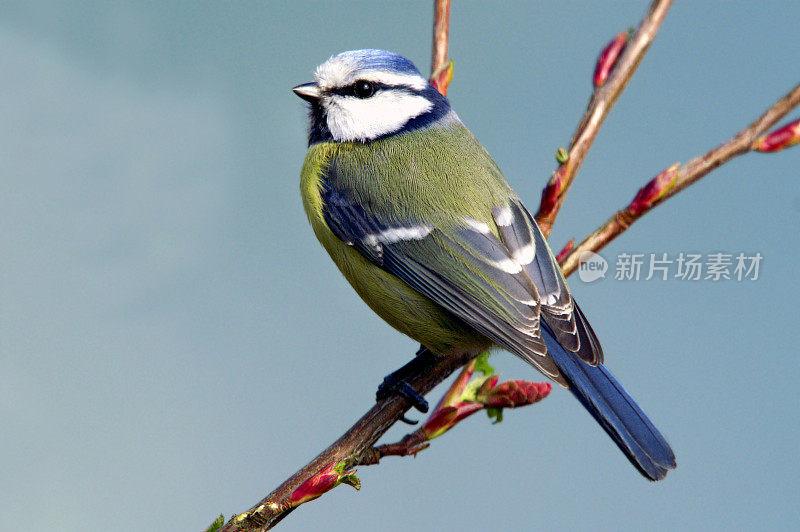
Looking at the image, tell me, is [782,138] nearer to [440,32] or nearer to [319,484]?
[440,32]

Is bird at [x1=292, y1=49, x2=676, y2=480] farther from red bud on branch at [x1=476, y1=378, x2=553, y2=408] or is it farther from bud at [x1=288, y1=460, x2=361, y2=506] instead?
bud at [x1=288, y1=460, x2=361, y2=506]

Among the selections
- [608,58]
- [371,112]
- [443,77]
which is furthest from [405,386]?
[608,58]

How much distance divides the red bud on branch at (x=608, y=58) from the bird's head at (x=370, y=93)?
0.56 meters

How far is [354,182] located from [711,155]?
1.08 m

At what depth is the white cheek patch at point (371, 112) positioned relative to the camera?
2.40 metres

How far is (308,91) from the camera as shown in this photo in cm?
246

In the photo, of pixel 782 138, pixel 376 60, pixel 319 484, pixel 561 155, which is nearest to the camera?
pixel 319 484

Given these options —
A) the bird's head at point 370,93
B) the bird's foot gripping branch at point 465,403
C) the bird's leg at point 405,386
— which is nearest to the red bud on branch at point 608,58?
the bird's head at point 370,93

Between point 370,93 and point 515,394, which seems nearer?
point 515,394

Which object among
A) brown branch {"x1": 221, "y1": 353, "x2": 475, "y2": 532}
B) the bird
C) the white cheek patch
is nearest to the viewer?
brown branch {"x1": 221, "y1": 353, "x2": 475, "y2": 532}

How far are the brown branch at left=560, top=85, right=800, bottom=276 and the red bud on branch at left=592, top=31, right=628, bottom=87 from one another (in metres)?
0.49

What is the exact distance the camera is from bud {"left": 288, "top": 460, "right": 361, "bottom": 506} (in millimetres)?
A: 1508

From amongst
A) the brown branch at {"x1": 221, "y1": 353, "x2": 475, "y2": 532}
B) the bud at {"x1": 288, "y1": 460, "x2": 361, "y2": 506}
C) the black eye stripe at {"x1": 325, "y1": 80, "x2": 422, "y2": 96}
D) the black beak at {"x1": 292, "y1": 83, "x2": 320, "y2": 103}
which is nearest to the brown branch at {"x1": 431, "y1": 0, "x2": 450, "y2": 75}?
the black eye stripe at {"x1": 325, "y1": 80, "x2": 422, "y2": 96}

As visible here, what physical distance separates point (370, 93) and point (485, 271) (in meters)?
0.84
